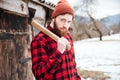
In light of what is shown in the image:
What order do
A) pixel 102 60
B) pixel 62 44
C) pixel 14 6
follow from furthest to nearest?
pixel 102 60 → pixel 14 6 → pixel 62 44

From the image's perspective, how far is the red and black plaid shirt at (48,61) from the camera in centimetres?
233

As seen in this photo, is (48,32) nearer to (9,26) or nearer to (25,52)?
(9,26)

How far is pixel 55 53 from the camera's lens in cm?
240

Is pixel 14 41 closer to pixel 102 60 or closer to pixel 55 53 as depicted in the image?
pixel 55 53

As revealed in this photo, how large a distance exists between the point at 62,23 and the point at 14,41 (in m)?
1.64

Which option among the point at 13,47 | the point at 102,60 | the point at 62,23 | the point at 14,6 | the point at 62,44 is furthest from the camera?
the point at 102,60

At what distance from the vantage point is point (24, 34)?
172 inches

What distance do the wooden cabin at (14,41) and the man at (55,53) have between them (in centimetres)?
80

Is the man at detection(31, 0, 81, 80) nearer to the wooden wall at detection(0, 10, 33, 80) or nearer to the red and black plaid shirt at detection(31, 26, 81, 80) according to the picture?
the red and black plaid shirt at detection(31, 26, 81, 80)

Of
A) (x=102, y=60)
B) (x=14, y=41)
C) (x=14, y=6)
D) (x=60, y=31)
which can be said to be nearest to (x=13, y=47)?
(x=14, y=41)

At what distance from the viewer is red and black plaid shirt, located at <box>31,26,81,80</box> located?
7.64ft

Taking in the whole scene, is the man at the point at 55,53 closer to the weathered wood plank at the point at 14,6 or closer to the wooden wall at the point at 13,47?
the weathered wood plank at the point at 14,6

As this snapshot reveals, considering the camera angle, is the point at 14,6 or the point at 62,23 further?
the point at 14,6

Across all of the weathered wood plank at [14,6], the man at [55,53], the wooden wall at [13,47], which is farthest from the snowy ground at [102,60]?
the man at [55,53]
